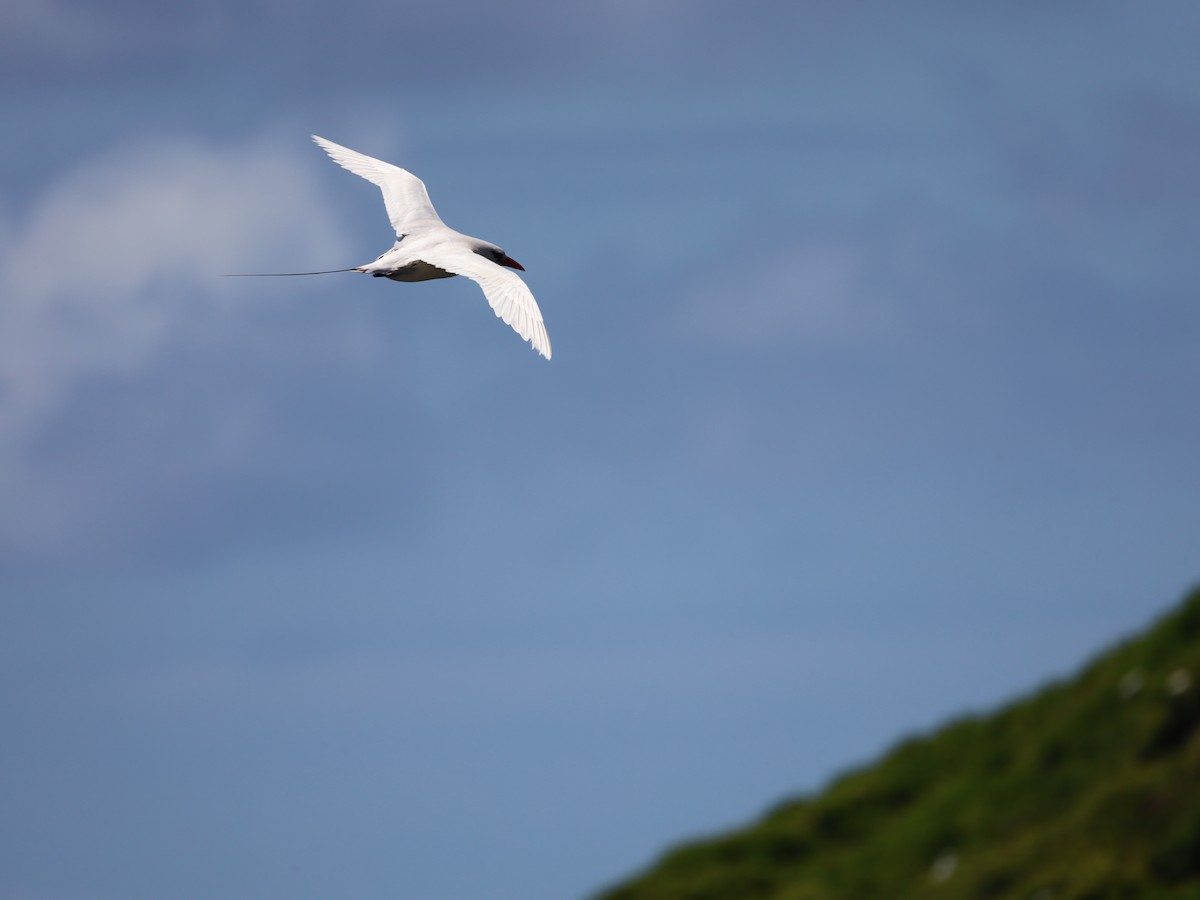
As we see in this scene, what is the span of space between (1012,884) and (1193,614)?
12.6 ft

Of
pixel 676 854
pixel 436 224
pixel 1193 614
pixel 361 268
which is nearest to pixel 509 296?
pixel 361 268

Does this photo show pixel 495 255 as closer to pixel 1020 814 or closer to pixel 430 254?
pixel 430 254

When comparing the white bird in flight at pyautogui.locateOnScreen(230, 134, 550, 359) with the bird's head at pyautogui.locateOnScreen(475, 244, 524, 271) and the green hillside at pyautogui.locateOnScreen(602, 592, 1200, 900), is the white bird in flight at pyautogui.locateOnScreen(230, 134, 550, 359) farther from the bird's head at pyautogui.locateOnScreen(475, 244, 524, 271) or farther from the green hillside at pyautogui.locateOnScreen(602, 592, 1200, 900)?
the green hillside at pyautogui.locateOnScreen(602, 592, 1200, 900)

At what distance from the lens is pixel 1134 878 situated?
14844 mm

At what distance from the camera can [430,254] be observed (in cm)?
2066

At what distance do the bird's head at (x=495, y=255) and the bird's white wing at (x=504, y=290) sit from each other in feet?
3.85

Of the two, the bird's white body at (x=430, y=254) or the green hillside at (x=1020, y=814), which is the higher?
the bird's white body at (x=430, y=254)

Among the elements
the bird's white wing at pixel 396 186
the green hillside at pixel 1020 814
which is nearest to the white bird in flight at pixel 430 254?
the bird's white wing at pixel 396 186

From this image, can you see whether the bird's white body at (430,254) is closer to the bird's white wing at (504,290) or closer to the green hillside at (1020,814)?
the bird's white wing at (504,290)

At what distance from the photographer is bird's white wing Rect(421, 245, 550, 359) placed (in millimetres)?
17797

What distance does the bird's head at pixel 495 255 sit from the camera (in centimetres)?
2216

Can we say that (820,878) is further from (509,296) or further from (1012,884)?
(509,296)

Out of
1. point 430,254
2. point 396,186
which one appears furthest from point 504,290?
point 396,186

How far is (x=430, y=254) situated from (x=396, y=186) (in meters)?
4.62
